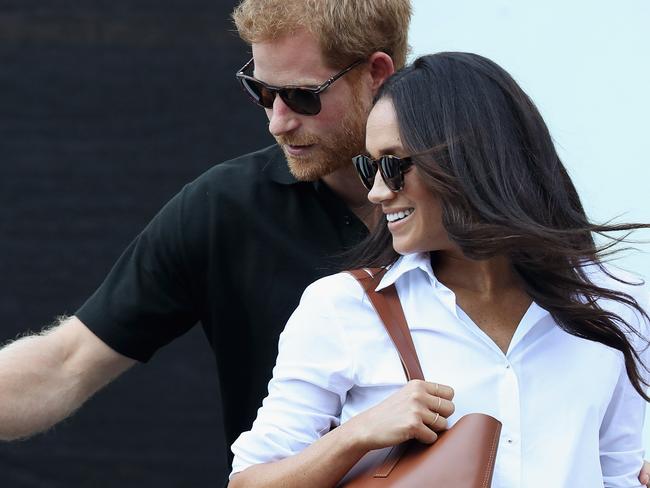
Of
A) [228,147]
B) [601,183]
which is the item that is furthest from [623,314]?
[228,147]

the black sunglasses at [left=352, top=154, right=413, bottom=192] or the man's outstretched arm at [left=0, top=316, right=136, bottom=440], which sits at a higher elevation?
the black sunglasses at [left=352, top=154, right=413, bottom=192]

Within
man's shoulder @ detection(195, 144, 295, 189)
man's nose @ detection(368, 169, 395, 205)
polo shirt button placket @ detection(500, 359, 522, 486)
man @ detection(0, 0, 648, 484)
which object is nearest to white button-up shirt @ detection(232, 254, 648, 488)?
polo shirt button placket @ detection(500, 359, 522, 486)

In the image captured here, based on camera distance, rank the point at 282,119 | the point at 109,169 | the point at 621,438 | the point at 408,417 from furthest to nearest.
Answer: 1. the point at 109,169
2. the point at 282,119
3. the point at 621,438
4. the point at 408,417

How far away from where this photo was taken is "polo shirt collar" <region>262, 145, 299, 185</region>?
7.65ft

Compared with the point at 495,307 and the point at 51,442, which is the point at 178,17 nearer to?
the point at 51,442

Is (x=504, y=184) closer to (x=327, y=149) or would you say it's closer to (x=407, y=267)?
(x=407, y=267)

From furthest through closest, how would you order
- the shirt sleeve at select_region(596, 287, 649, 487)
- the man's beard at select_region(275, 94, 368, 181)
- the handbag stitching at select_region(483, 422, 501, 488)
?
the man's beard at select_region(275, 94, 368, 181)
the shirt sleeve at select_region(596, 287, 649, 487)
the handbag stitching at select_region(483, 422, 501, 488)

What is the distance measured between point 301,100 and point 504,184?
0.62 meters

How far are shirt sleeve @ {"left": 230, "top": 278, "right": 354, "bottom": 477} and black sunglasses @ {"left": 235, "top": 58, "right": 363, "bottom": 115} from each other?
0.61m

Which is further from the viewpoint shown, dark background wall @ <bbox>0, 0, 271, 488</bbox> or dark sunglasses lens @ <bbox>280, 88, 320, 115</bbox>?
dark background wall @ <bbox>0, 0, 271, 488</bbox>

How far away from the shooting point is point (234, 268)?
231cm

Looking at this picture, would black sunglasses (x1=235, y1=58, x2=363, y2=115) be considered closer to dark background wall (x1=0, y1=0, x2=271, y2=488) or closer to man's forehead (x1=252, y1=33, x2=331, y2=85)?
man's forehead (x1=252, y1=33, x2=331, y2=85)

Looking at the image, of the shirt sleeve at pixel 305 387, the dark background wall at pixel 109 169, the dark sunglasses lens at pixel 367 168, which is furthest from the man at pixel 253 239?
the dark background wall at pixel 109 169

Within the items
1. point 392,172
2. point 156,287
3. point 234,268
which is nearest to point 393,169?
point 392,172
